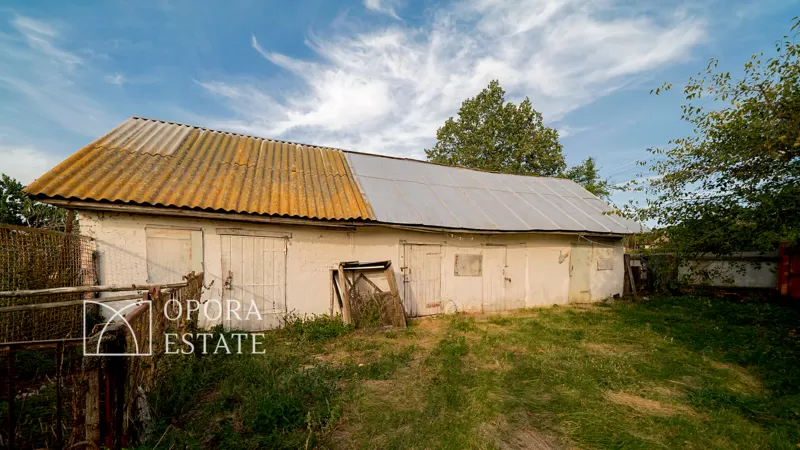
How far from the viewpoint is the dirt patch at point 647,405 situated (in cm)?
411

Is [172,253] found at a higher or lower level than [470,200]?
lower

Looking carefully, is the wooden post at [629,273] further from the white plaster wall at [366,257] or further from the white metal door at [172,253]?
the white metal door at [172,253]

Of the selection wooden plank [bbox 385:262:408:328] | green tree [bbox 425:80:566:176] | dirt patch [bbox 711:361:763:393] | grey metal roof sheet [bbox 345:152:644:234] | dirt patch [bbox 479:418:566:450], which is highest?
green tree [bbox 425:80:566:176]

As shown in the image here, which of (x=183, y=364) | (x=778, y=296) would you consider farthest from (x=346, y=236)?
(x=778, y=296)

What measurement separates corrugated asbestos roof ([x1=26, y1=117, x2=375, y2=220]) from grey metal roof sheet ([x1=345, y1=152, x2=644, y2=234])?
0.84m

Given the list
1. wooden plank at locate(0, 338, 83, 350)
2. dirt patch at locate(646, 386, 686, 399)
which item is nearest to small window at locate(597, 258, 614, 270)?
dirt patch at locate(646, 386, 686, 399)

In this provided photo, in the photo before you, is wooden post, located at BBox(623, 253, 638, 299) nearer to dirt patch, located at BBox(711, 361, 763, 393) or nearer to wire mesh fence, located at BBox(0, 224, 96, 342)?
dirt patch, located at BBox(711, 361, 763, 393)

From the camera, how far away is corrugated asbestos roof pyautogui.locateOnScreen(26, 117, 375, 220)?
6484 millimetres

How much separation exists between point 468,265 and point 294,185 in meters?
5.72

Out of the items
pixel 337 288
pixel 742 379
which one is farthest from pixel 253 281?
pixel 742 379

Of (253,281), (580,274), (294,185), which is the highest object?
(294,185)

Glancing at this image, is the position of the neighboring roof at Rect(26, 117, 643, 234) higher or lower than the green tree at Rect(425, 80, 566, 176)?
lower

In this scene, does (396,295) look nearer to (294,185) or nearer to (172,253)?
(294,185)

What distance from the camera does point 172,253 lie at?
22.3ft
